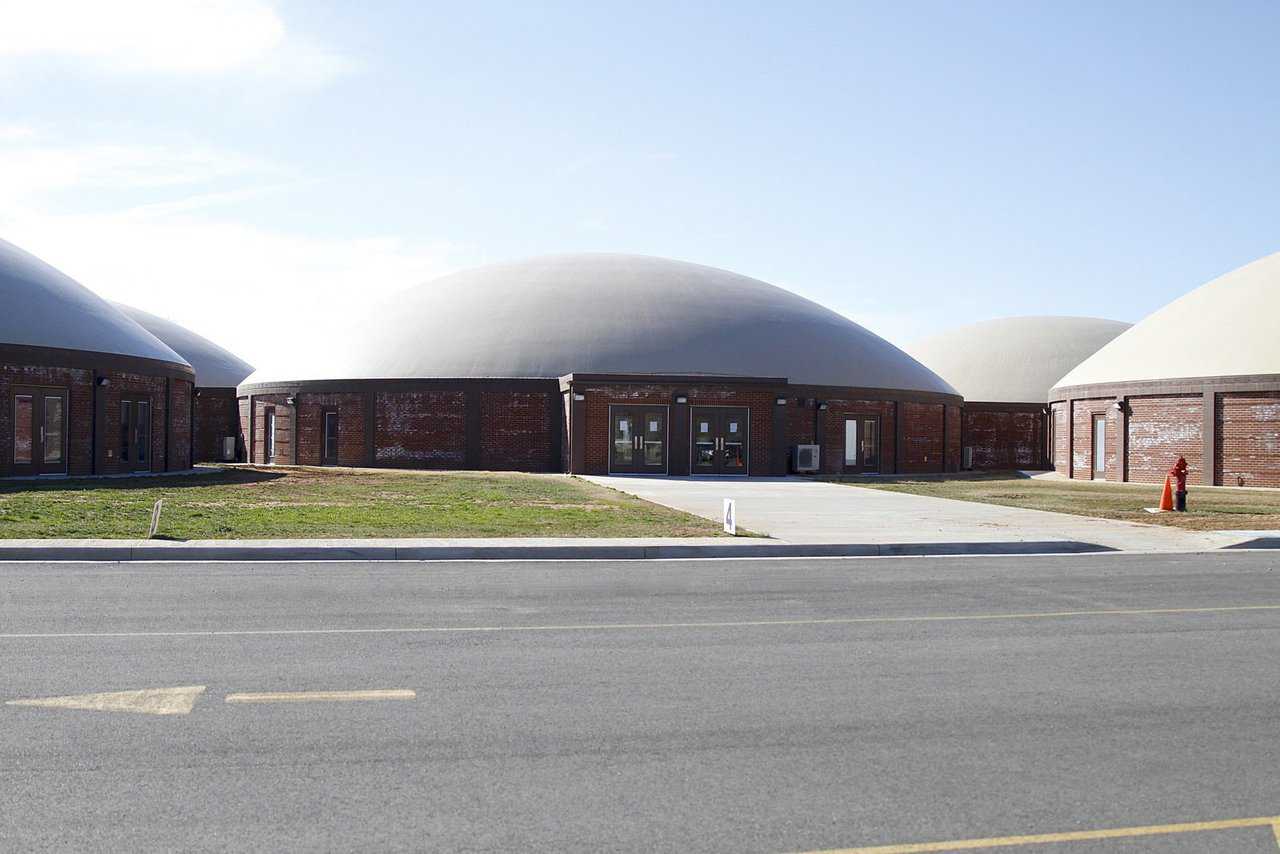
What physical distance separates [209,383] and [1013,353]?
47403 millimetres

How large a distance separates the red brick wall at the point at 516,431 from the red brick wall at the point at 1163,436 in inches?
775

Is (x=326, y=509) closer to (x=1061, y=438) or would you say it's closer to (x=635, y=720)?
(x=635, y=720)

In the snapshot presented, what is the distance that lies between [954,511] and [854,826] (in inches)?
739

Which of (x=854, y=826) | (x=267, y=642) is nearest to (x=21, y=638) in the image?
(x=267, y=642)

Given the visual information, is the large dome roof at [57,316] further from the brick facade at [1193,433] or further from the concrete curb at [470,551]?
the brick facade at [1193,433]

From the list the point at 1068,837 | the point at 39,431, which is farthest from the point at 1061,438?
the point at 1068,837

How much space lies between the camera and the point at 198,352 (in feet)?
230

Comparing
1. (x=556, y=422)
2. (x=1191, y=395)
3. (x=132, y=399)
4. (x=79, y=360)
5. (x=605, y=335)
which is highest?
(x=605, y=335)

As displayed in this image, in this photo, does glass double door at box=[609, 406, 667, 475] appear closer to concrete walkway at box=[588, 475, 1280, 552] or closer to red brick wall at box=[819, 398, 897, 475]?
red brick wall at box=[819, 398, 897, 475]

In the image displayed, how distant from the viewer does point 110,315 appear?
3816 cm

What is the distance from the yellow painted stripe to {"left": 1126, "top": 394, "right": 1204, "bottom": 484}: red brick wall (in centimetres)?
3468

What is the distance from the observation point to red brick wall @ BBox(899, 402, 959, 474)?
43.7m

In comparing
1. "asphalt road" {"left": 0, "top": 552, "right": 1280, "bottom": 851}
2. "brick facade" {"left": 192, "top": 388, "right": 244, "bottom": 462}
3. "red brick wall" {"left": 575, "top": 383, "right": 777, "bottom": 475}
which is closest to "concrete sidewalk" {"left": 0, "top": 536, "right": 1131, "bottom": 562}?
"asphalt road" {"left": 0, "top": 552, "right": 1280, "bottom": 851}

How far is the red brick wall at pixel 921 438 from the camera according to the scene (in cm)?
4370
